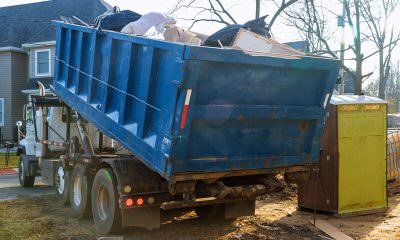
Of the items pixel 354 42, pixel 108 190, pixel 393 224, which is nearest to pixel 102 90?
pixel 108 190

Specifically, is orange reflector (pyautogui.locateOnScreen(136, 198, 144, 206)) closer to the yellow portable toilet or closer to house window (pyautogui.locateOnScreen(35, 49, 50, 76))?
the yellow portable toilet

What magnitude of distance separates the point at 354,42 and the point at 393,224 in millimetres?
7535

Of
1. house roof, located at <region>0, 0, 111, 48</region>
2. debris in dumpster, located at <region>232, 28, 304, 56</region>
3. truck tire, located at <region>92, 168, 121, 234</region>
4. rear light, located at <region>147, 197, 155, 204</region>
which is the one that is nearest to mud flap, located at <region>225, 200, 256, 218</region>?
rear light, located at <region>147, 197, 155, 204</region>

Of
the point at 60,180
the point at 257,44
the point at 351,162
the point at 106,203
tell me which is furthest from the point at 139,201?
the point at 351,162

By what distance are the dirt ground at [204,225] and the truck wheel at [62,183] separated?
0.19m

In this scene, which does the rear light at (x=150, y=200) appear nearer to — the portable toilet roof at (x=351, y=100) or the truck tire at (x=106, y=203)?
the truck tire at (x=106, y=203)

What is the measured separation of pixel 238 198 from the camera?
656 cm

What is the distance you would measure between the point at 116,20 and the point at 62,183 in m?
3.65

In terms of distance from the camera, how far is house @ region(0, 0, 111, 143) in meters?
25.3

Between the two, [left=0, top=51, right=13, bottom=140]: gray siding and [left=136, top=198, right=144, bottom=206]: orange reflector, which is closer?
[left=136, top=198, right=144, bottom=206]: orange reflector

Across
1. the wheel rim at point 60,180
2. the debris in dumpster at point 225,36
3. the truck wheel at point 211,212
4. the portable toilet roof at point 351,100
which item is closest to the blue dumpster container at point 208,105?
the debris in dumpster at point 225,36

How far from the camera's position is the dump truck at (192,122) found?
Answer: 558 cm

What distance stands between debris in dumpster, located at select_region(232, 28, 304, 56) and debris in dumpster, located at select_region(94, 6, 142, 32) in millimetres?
2032

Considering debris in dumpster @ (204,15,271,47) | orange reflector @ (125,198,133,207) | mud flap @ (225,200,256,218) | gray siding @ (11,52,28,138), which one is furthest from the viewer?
gray siding @ (11,52,28,138)
